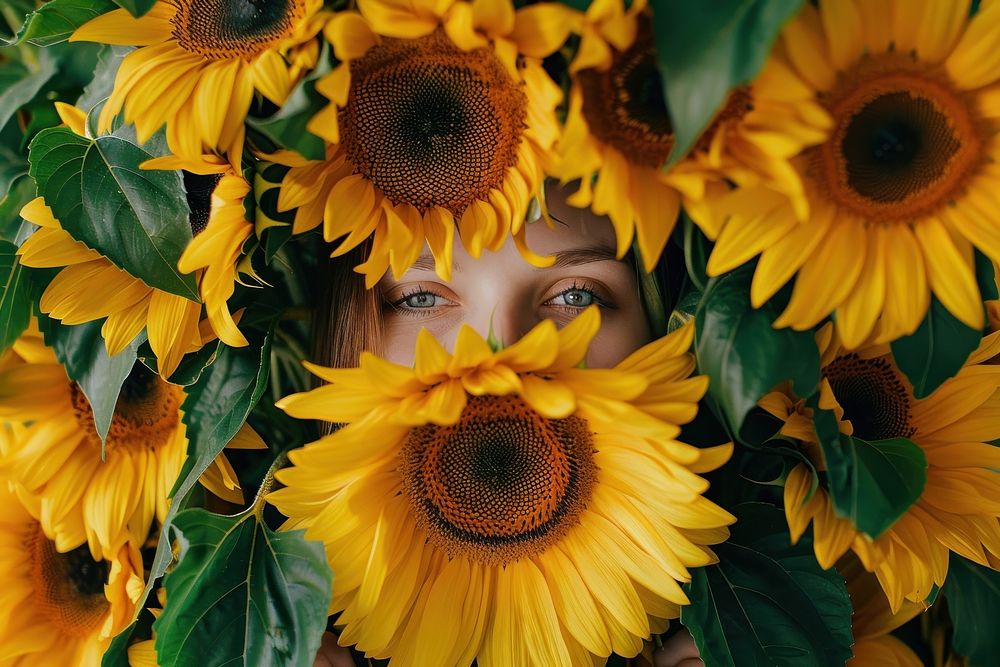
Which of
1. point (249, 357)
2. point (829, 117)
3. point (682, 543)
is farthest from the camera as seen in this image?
point (249, 357)

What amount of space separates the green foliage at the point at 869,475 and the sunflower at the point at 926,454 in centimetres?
2

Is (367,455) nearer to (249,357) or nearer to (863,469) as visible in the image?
(249,357)

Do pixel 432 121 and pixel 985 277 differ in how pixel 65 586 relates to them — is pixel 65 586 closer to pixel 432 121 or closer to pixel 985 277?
pixel 432 121

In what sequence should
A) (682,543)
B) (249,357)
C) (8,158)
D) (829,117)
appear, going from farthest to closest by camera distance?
(8,158) → (249,357) → (682,543) → (829,117)

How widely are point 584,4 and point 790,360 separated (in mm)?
268

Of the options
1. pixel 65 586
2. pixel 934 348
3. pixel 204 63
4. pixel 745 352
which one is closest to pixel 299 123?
pixel 204 63

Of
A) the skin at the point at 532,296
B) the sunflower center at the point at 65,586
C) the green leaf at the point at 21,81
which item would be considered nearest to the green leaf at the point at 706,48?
the skin at the point at 532,296

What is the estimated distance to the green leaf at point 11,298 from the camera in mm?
808

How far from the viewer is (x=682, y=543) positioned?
667 mm

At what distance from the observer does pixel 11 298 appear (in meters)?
0.81

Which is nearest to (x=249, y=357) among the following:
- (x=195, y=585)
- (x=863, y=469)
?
(x=195, y=585)

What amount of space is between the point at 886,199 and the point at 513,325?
29 cm

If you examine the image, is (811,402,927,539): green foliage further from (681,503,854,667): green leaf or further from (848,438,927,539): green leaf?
(681,503,854,667): green leaf

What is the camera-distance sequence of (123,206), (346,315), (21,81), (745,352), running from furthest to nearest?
1. (21,81)
2. (346,315)
3. (123,206)
4. (745,352)
